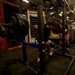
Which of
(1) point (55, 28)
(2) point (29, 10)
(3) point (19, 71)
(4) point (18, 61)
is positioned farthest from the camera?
(2) point (29, 10)

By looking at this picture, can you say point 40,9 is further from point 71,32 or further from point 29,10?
point 71,32

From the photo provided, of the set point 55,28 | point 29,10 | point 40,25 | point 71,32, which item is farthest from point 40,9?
point 71,32

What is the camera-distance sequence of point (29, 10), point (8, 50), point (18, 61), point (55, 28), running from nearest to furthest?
point (18, 61), point (55, 28), point (8, 50), point (29, 10)

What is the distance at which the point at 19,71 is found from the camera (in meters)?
1.94

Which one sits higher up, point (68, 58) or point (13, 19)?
point (13, 19)

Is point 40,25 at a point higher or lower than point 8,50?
higher

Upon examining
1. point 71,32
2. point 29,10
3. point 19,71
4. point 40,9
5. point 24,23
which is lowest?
point 19,71

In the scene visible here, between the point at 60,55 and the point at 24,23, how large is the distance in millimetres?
1821

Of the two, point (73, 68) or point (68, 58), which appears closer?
point (73, 68)

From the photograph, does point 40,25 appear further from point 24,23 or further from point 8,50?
Answer: point 8,50

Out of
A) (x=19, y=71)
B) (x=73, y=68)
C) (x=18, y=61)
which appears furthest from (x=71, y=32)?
(x=19, y=71)

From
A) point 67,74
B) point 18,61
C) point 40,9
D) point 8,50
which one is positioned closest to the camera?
point 40,9

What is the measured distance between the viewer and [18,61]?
2.50 m

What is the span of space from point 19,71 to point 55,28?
1611 millimetres
